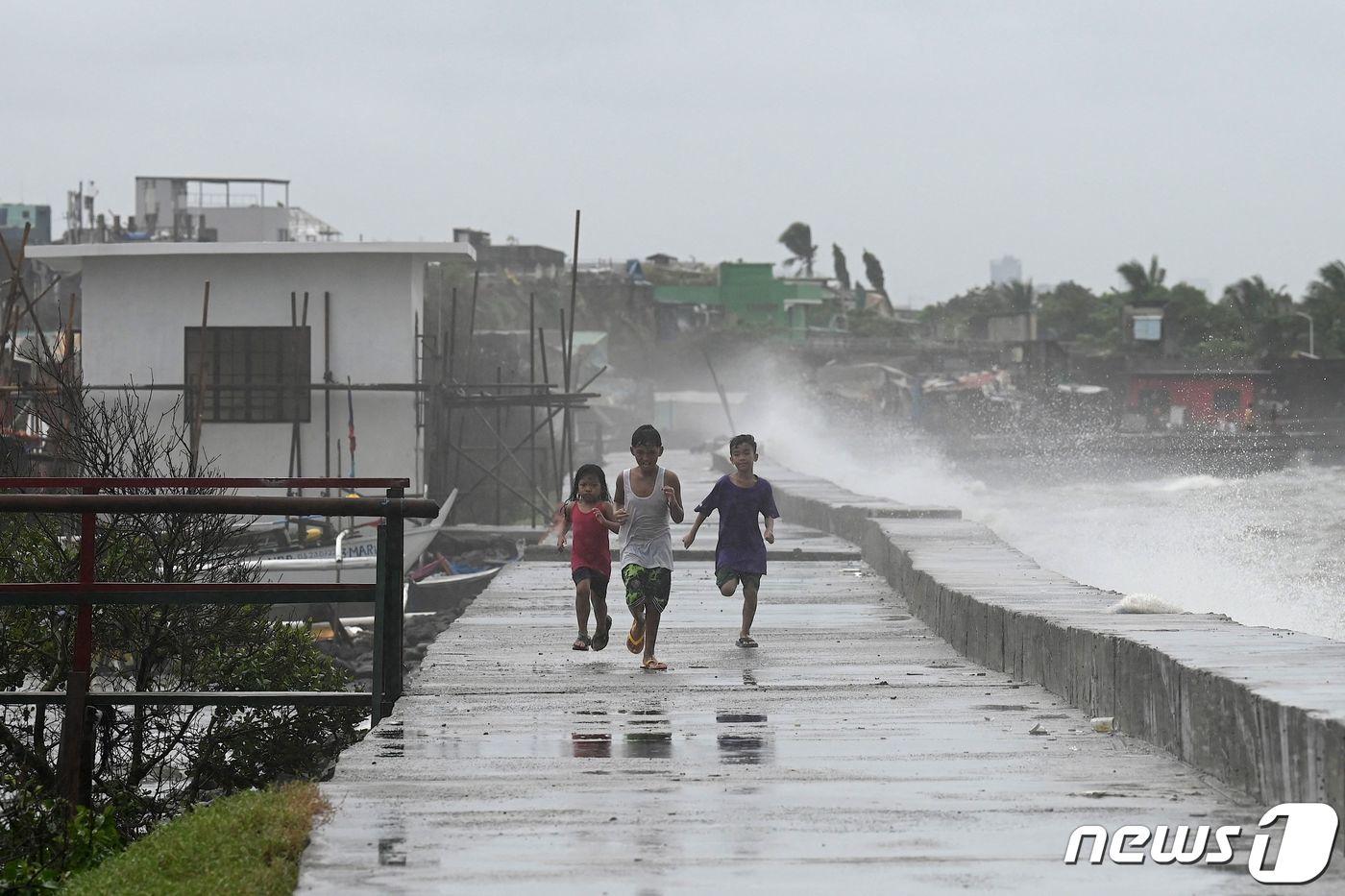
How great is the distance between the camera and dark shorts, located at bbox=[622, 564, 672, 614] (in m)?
9.01

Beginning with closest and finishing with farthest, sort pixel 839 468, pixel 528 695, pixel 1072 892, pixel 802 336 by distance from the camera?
pixel 1072 892 → pixel 528 695 → pixel 839 468 → pixel 802 336

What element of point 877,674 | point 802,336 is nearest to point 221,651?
point 877,674

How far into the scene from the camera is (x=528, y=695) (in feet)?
25.8

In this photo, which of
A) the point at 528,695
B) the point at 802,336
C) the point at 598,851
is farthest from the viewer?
the point at 802,336

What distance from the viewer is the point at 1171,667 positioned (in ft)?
19.7

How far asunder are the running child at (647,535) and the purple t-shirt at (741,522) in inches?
29.5

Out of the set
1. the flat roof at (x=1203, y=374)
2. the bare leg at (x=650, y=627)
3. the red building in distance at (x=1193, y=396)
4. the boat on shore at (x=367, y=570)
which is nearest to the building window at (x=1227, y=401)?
the red building in distance at (x=1193, y=396)

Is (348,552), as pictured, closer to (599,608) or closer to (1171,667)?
(599,608)

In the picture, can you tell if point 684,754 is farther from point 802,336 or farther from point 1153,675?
point 802,336

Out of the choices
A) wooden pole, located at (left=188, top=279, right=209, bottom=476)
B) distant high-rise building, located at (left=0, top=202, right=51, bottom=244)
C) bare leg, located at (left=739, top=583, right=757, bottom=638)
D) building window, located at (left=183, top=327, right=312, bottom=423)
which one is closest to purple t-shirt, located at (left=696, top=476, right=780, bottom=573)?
bare leg, located at (left=739, top=583, right=757, bottom=638)

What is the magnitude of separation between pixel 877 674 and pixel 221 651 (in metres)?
3.74

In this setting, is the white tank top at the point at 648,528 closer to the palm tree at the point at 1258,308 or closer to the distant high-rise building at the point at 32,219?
the distant high-rise building at the point at 32,219

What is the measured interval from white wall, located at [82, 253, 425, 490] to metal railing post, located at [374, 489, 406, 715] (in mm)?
19879

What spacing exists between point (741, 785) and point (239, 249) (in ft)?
73.2
